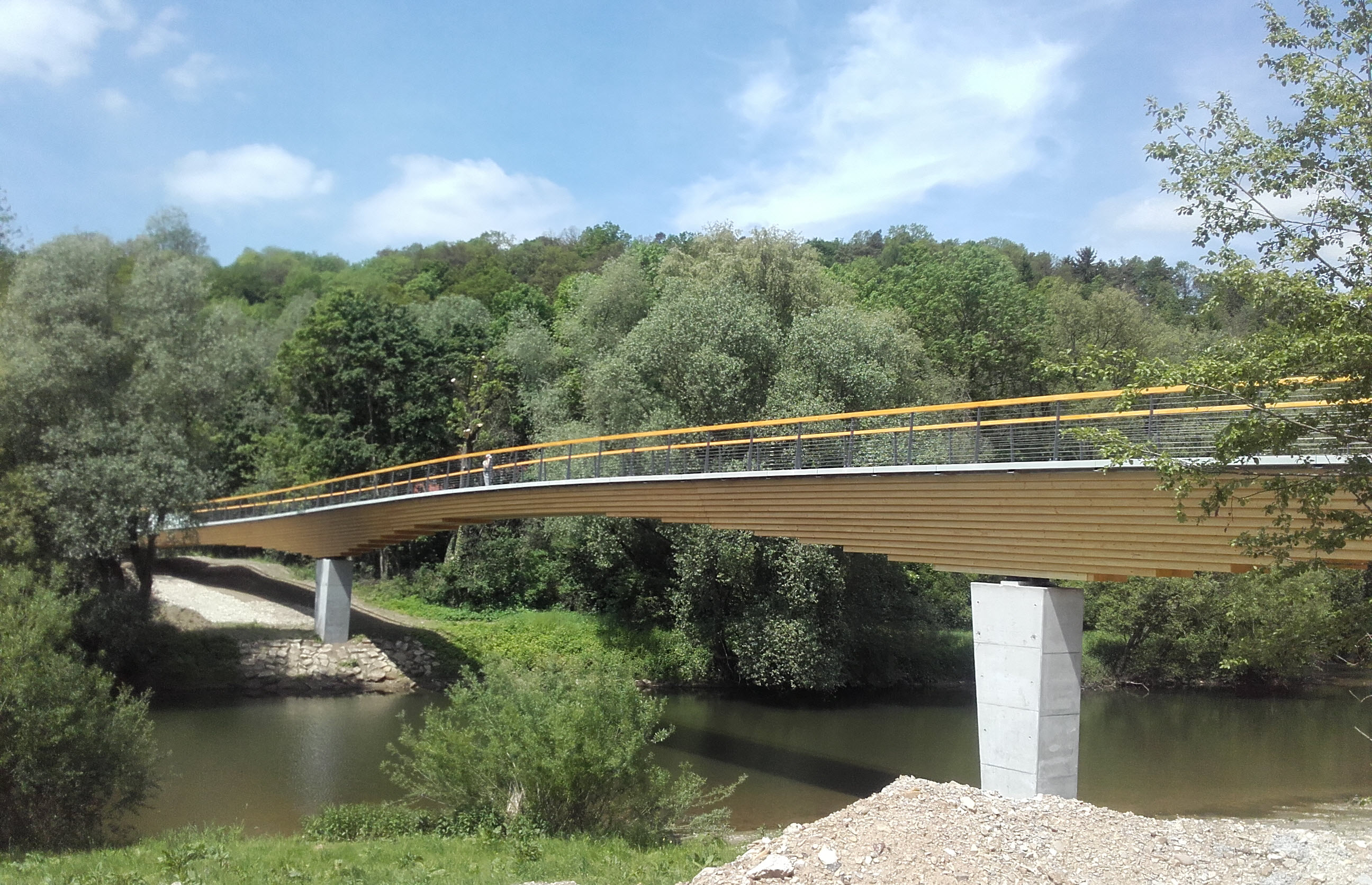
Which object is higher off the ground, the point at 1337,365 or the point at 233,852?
the point at 1337,365

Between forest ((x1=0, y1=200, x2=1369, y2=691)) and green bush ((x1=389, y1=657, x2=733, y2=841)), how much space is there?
5764 millimetres

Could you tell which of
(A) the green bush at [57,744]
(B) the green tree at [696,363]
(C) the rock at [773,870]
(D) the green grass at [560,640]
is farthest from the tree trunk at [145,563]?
(C) the rock at [773,870]

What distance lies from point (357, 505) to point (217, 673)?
592cm

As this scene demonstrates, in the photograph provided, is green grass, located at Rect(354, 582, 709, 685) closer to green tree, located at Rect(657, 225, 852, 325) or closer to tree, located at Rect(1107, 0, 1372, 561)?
green tree, located at Rect(657, 225, 852, 325)

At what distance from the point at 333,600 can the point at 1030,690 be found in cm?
2263

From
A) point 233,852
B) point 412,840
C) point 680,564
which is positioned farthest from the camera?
point 680,564

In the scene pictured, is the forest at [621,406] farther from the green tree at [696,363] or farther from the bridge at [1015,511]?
the bridge at [1015,511]

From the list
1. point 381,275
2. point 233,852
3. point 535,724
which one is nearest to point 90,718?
point 233,852

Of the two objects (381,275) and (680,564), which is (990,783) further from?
(381,275)

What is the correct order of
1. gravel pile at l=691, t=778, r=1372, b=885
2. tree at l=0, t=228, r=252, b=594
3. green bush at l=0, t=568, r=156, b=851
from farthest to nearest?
1. tree at l=0, t=228, r=252, b=594
2. green bush at l=0, t=568, r=156, b=851
3. gravel pile at l=691, t=778, r=1372, b=885

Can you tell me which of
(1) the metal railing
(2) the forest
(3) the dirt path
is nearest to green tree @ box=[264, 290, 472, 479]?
(2) the forest

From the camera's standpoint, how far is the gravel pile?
24.1 feet

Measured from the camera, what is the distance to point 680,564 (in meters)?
27.5

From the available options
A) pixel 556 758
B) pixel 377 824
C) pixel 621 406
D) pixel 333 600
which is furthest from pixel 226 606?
pixel 556 758
